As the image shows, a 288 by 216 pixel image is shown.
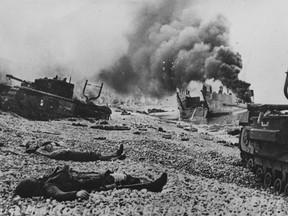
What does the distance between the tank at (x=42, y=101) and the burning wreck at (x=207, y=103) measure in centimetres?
1638

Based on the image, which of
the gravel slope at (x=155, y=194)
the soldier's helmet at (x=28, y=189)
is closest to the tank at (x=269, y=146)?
the gravel slope at (x=155, y=194)

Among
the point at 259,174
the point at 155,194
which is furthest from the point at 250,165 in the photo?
the point at 155,194

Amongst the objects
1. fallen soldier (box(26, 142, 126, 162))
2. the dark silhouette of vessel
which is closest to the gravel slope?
fallen soldier (box(26, 142, 126, 162))

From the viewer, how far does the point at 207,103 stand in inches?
1473

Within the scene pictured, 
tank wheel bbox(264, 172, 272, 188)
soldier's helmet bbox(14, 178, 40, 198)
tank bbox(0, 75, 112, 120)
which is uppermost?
tank bbox(0, 75, 112, 120)

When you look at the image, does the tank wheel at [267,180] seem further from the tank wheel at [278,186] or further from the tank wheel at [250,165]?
the tank wheel at [250,165]

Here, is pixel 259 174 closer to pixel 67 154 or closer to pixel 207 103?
pixel 67 154

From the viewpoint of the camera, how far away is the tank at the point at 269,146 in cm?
874

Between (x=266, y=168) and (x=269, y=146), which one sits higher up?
(x=269, y=146)

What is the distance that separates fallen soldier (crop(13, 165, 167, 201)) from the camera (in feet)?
18.9

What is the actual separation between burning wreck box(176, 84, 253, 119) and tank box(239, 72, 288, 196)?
83.6ft

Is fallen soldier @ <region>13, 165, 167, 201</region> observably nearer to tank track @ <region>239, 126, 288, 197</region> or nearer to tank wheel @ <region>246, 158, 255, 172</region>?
tank track @ <region>239, 126, 288, 197</region>

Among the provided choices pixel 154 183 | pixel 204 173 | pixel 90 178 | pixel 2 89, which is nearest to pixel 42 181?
pixel 90 178

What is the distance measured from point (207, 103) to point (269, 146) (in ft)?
91.4
